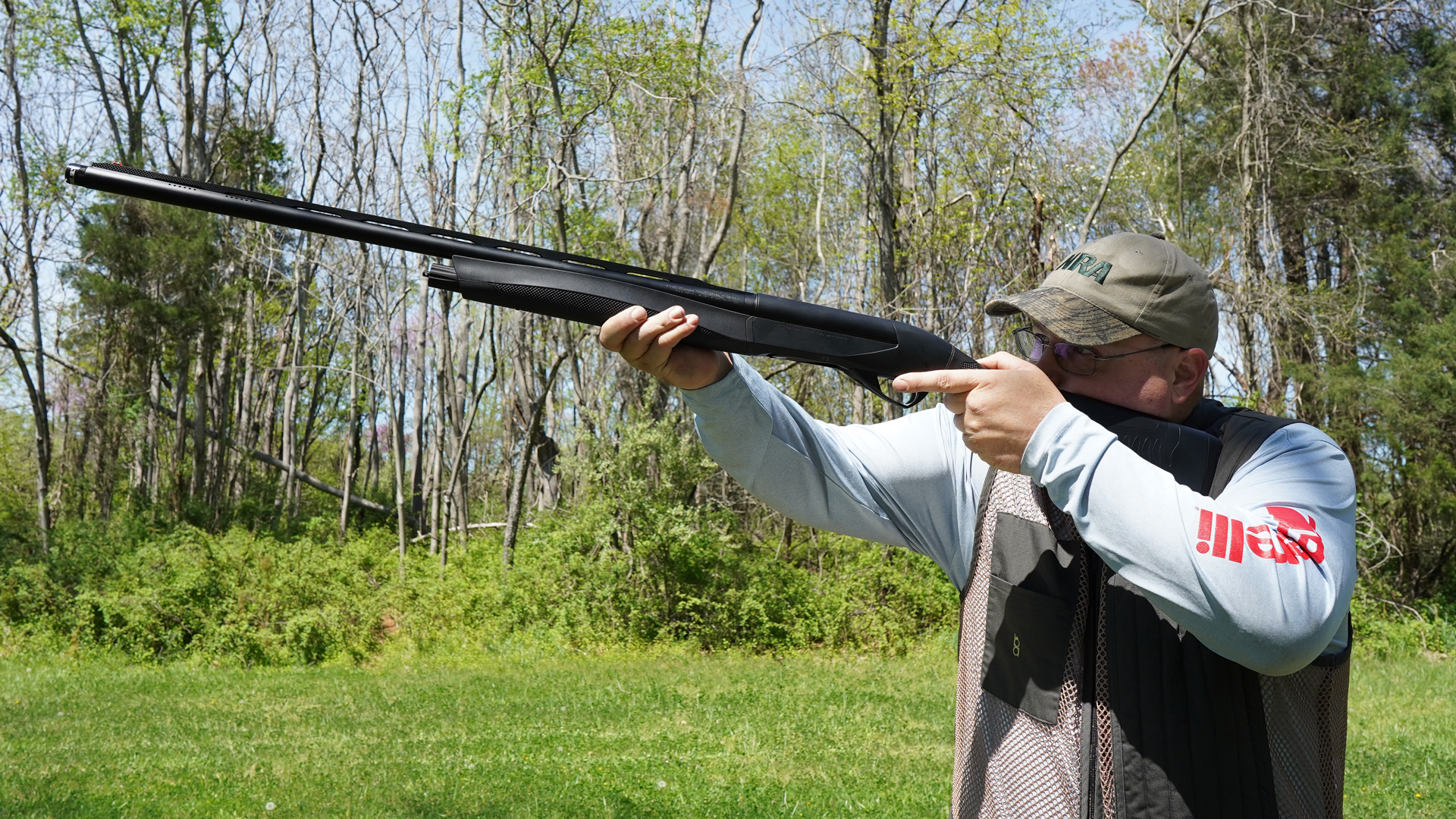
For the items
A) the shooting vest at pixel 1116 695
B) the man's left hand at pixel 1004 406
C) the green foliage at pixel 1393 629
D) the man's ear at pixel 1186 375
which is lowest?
the green foliage at pixel 1393 629

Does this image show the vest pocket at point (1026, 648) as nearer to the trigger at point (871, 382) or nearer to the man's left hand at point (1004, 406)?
the man's left hand at point (1004, 406)

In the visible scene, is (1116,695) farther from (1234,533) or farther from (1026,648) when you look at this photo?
(1234,533)

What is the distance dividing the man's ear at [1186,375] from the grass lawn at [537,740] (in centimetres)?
415

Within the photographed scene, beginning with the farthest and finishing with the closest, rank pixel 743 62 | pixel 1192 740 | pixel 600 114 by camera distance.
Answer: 1. pixel 600 114
2. pixel 743 62
3. pixel 1192 740

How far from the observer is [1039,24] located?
15.3 m

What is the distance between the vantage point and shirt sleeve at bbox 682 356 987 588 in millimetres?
2223

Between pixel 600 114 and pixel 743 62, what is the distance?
4429mm

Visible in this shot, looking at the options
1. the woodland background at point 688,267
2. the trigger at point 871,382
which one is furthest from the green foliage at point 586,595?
the trigger at point 871,382

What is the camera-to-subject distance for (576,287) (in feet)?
7.25

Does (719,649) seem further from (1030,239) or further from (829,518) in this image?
(829,518)

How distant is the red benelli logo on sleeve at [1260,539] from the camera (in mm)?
1556

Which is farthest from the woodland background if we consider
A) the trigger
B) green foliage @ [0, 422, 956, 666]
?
the trigger

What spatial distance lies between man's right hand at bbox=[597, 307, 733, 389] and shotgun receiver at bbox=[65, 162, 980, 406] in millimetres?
33

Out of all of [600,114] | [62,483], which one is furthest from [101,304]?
[600,114]
